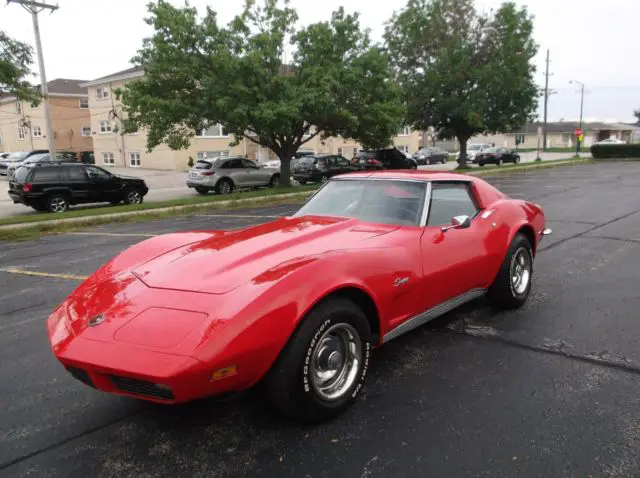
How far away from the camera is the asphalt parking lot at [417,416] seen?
102 inches

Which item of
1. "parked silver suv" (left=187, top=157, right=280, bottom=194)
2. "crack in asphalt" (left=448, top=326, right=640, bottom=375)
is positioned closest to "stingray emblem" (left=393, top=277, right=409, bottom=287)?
"crack in asphalt" (left=448, top=326, right=640, bottom=375)

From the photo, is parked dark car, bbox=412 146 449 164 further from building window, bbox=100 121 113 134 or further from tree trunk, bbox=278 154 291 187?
building window, bbox=100 121 113 134

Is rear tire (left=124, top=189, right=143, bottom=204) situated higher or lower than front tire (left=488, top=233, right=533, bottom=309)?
lower

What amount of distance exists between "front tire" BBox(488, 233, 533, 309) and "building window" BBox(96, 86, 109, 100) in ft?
150

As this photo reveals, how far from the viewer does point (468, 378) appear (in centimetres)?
351

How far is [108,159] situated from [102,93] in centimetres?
571

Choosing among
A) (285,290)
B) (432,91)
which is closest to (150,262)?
(285,290)

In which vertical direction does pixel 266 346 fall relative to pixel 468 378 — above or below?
above

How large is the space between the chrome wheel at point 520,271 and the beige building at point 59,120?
52390 millimetres

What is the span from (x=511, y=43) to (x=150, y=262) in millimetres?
31402

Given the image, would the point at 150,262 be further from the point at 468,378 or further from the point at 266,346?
the point at 468,378

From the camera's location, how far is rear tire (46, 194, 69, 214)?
658 inches

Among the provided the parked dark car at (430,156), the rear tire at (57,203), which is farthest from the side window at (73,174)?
the parked dark car at (430,156)

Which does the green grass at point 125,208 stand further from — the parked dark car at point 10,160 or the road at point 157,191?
the parked dark car at point 10,160
